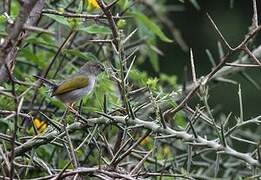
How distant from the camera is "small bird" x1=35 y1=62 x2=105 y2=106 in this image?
3.66m

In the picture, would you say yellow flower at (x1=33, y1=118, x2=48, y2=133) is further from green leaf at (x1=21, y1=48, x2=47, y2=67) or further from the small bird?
green leaf at (x1=21, y1=48, x2=47, y2=67)

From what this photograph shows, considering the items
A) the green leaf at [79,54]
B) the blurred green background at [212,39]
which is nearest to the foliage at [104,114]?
the green leaf at [79,54]

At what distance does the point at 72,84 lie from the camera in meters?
4.00

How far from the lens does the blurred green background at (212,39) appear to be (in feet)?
34.8

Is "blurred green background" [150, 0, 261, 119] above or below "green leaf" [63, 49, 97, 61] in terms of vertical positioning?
below

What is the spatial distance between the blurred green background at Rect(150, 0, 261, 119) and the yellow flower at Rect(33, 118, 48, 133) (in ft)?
21.9

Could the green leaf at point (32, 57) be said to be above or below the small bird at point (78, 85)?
above

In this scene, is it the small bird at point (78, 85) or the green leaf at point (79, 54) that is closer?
the green leaf at point (79, 54)

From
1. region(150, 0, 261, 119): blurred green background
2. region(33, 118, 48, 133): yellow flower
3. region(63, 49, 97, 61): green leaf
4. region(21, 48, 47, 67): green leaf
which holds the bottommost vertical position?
region(150, 0, 261, 119): blurred green background

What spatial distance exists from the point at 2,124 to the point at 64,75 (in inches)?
33.9

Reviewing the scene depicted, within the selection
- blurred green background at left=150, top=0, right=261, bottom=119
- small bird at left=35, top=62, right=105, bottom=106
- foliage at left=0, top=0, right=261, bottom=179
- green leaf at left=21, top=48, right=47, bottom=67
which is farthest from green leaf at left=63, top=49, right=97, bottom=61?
blurred green background at left=150, top=0, right=261, bottom=119

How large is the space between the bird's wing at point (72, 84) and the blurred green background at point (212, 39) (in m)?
6.25

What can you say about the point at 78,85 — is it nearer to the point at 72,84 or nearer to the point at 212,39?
the point at 72,84

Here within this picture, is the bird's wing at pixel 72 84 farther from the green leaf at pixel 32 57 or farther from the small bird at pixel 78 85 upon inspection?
the green leaf at pixel 32 57
